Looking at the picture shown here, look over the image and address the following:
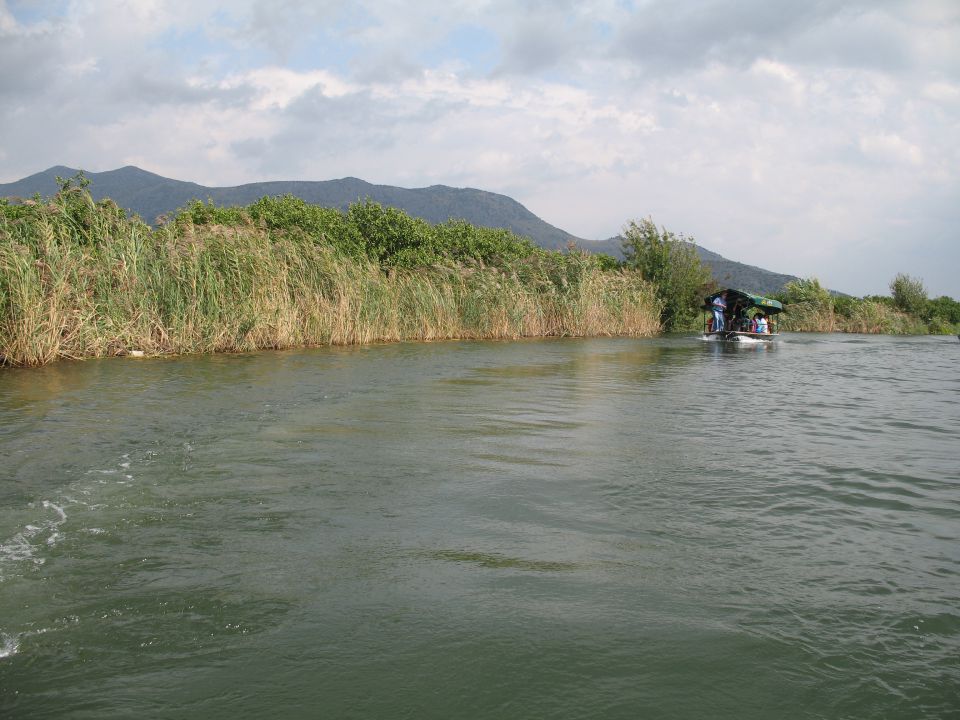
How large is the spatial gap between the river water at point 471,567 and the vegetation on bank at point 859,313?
38.7m

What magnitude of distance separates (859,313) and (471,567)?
46.3 metres

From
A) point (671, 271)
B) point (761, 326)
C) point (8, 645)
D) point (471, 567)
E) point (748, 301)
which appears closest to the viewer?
point (8, 645)

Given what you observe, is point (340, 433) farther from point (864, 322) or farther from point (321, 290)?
point (864, 322)

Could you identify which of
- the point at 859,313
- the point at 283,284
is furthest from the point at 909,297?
the point at 283,284

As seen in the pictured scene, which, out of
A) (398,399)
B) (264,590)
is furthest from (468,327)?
(264,590)

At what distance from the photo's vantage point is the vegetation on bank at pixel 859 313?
44.2 metres

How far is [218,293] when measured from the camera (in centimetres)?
1609

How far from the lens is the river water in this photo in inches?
101

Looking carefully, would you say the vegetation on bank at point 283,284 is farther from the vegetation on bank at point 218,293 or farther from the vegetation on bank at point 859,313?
the vegetation on bank at point 859,313

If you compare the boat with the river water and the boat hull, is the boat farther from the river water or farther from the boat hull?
the river water

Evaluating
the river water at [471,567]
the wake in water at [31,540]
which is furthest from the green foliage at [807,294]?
the wake in water at [31,540]

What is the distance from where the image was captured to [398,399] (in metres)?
→ 9.77

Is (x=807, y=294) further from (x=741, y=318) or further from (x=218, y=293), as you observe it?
(x=218, y=293)

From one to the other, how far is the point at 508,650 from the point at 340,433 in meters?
4.69
